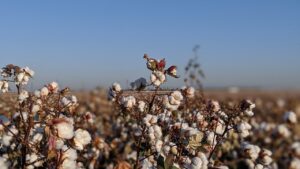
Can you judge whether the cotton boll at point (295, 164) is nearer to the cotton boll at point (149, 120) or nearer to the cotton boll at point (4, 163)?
the cotton boll at point (149, 120)

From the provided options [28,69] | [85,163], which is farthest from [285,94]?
[28,69]

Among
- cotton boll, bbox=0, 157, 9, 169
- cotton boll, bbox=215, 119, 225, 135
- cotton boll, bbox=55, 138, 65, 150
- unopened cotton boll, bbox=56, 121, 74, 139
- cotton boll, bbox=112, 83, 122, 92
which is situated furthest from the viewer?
cotton boll, bbox=112, 83, 122, 92

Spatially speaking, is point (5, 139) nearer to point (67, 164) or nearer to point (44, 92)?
point (44, 92)

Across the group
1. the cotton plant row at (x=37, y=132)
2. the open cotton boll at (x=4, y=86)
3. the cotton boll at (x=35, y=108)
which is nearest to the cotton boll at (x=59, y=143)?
the cotton plant row at (x=37, y=132)

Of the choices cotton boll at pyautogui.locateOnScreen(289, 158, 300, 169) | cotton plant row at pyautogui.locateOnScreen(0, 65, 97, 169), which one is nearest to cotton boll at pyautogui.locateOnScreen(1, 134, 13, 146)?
cotton plant row at pyautogui.locateOnScreen(0, 65, 97, 169)

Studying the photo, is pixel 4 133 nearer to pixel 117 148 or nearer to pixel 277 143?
pixel 117 148

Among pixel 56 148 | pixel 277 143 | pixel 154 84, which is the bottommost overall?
pixel 277 143

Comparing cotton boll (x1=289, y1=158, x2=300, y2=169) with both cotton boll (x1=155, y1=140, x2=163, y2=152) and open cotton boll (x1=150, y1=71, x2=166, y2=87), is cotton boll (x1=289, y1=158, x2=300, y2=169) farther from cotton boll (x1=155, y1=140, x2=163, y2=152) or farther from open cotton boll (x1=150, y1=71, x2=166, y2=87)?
open cotton boll (x1=150, y1=71, x2=166, y2=87)

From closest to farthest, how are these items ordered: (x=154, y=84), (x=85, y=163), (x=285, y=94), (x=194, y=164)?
(x=194, y=164) → (x=154, y=84) → (x=85, y=163) → (x=285, y=94)
